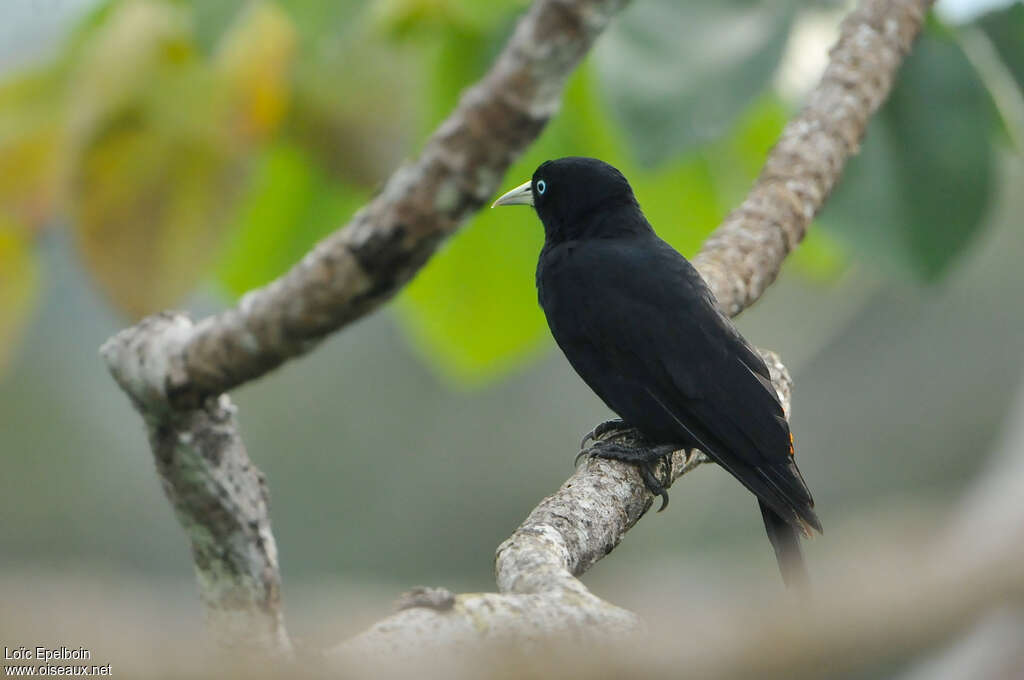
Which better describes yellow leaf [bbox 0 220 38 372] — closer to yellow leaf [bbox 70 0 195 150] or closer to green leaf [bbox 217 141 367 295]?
yellow leaf [bbox 70 0 195 150]

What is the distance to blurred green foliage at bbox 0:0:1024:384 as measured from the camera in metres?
2.77

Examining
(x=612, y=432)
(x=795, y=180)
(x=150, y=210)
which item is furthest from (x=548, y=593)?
(x=795, y=180)

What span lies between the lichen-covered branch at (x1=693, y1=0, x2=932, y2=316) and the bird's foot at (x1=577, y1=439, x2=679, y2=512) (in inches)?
21.8

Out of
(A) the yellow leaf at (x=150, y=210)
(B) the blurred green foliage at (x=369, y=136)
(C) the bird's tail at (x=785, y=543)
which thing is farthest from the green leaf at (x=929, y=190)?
(A) the yellow leaf at (x=150, y=210)

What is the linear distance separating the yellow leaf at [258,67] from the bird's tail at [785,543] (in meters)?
1.66

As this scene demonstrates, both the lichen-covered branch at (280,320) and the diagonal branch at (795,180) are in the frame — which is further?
the diagonal branch at (795,180)

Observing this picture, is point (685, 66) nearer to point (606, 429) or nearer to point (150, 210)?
point (606, 429)

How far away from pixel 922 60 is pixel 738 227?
0.73 meters

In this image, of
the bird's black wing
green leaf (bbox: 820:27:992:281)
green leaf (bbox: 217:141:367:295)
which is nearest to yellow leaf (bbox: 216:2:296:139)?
green leaf (bbox: 217:141:367:295)

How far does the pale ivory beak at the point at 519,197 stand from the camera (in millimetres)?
3746

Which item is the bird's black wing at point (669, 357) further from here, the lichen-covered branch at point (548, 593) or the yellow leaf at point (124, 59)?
the yellow leaf at point (124, 59)

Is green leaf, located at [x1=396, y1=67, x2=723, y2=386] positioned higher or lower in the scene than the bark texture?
higher

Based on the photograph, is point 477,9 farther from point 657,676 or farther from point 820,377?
point 820,377

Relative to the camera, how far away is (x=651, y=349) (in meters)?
3.47
